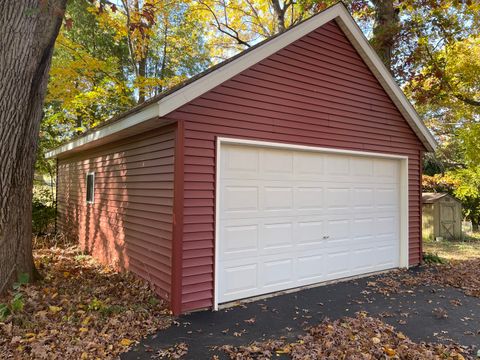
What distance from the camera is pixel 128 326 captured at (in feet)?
14.0

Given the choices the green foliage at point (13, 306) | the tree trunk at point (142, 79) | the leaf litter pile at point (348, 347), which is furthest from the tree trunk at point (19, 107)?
the tree trunk at point (142, 79)

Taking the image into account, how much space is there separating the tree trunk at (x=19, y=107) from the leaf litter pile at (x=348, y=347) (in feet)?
11.2

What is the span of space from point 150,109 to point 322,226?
12.2ft

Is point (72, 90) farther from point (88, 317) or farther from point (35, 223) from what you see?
point (88, 317)

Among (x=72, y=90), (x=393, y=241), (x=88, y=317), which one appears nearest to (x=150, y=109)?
(x=88, y=317)

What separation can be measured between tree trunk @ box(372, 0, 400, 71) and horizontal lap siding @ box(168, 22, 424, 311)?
12.1 ft

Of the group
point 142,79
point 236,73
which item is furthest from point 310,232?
point 142,79

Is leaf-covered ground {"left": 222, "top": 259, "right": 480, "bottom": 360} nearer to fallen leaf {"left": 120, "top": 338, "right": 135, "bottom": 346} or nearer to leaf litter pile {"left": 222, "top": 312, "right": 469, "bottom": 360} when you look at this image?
leaf litter pile {"left": 222, "top": 312, "right": 469, "bottom": 360}

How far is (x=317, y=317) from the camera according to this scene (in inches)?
192

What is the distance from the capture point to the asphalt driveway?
4.11 m

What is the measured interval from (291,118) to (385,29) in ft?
20.5

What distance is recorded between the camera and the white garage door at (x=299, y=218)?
5.48m

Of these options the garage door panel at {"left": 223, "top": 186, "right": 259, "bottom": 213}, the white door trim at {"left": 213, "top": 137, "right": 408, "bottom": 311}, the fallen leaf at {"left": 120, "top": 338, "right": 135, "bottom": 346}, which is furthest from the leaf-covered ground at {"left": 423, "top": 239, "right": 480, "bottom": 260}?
the fallen leaf at {"left": 120, "top": 338, "right": 135, "bottom": 346}

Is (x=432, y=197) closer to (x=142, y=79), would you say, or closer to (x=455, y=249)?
(x=455, y=249)
